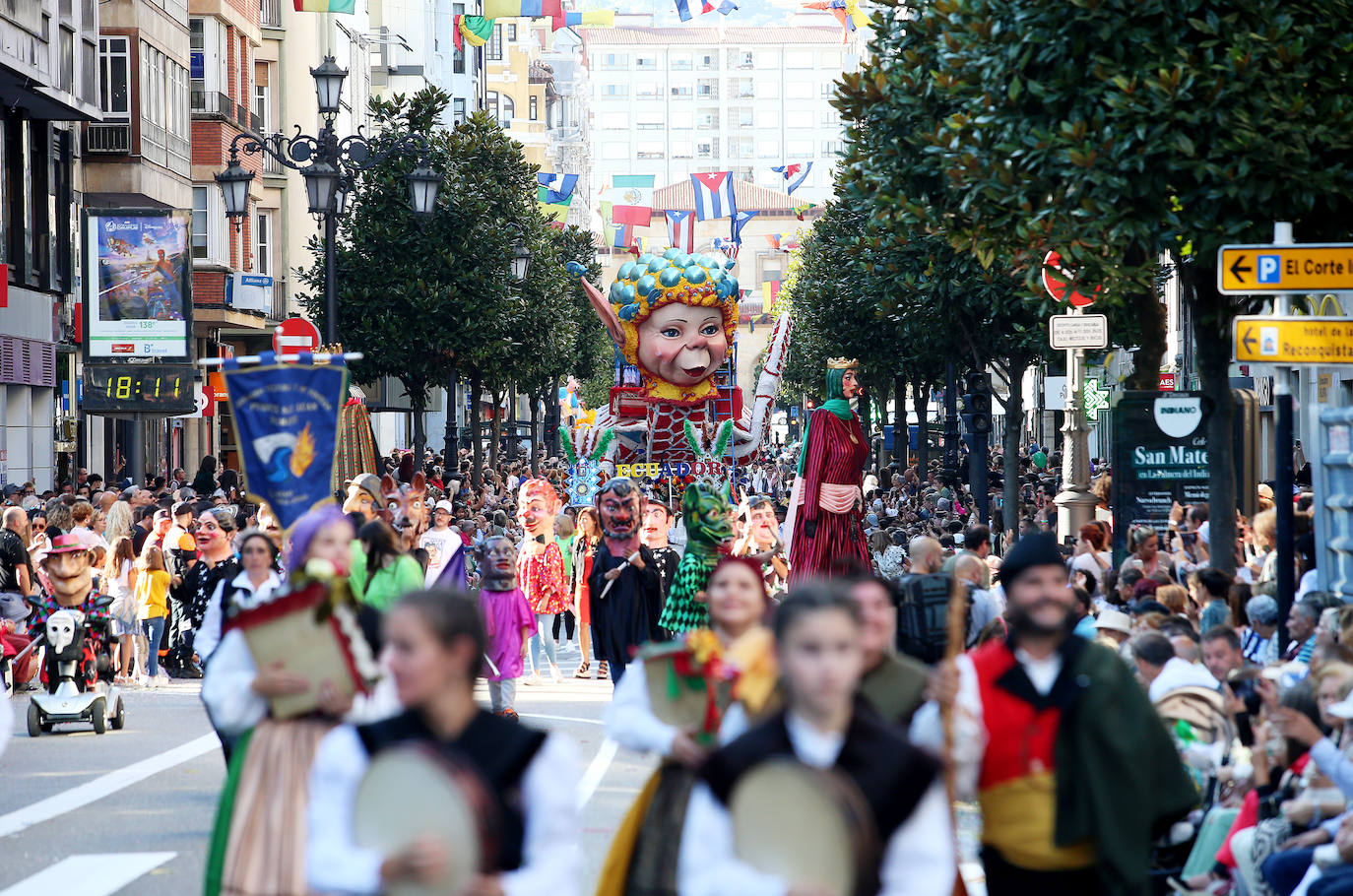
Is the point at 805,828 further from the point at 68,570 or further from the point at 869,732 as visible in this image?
the point at 68,570

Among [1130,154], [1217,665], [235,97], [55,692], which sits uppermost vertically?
[235,97]

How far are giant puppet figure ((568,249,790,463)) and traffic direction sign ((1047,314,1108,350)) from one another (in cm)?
646

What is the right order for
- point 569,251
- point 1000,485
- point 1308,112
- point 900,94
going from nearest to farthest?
point 1308,112 → point 900,94 → point 1000,485 → point 569,251

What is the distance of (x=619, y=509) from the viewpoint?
54.8 feet

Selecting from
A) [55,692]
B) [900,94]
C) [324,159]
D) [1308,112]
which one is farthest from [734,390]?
[1308,112]

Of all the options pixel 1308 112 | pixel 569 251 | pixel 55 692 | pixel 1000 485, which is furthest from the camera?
pixel 569 251

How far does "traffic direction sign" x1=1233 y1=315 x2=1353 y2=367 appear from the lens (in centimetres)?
1107

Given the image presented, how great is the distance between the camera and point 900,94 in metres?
17.7

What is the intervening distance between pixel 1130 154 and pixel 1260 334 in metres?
2.58

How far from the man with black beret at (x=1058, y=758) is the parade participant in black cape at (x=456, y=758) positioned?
1.30 meters

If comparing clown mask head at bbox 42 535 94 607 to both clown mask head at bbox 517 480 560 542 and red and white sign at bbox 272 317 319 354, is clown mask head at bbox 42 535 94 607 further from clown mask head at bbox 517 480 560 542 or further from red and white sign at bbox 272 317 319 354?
clown mask head at bbox 517 480 560 542

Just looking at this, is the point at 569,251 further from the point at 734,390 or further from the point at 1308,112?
the point at 1308,112

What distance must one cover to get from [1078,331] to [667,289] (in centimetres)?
729

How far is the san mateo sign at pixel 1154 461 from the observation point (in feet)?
53.3
